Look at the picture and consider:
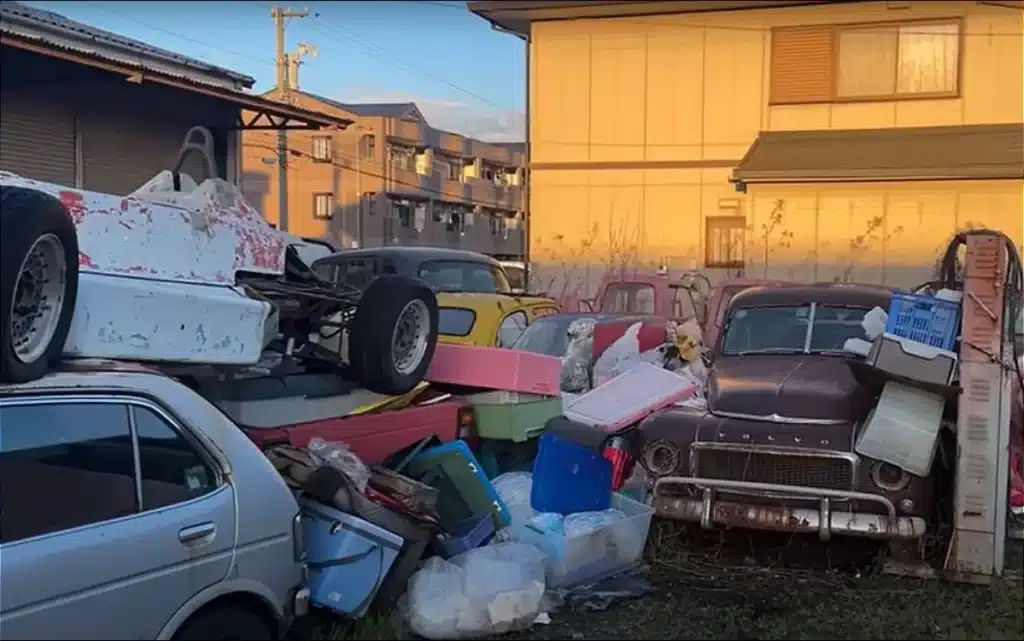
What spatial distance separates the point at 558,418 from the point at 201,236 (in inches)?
110

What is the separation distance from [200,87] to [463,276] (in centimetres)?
579

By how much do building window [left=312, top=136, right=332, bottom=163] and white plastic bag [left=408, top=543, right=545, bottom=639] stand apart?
45.2 meters

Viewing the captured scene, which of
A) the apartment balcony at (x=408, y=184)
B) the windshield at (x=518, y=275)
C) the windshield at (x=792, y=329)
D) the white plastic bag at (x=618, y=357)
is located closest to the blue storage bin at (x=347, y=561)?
the windshield at (x=792, y=329)

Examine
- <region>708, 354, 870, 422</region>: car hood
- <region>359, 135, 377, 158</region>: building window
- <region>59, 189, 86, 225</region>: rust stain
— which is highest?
<region>359, 135, 377, 158</region>: building window

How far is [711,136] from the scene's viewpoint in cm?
1939

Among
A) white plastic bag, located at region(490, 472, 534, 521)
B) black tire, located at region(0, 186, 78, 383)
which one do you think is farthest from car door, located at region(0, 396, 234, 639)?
white plastic bag, located at region(490, 472, 534, 521)

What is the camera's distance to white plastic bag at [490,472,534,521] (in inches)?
237

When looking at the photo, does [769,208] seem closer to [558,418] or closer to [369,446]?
[558,418]

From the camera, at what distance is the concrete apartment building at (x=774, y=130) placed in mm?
17531

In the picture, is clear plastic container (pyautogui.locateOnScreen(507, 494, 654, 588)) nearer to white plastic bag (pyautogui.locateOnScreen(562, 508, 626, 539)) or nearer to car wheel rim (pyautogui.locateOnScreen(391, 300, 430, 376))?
white plastic bag (pyautogui.locateOnScreen(562, 508, 626, 539))

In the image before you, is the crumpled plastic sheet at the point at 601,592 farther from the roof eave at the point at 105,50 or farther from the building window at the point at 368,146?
the building window at the point at 368,146

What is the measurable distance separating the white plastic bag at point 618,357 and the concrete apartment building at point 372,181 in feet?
114

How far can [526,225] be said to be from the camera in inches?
816

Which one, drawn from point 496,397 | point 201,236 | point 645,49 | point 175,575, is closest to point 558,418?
point 496,397
